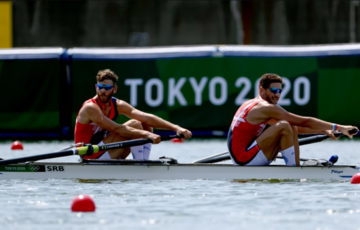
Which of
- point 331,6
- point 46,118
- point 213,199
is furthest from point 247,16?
point 213,199

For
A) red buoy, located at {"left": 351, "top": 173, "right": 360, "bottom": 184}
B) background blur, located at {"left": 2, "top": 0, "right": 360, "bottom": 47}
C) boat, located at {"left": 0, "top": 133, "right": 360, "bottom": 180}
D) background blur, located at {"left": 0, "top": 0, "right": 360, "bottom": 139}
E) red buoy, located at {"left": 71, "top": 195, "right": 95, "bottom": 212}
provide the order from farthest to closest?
1. background blur, located at {"left": 2, "top": 0, "right": 360, "bottom": 47}
2. background blur, located at {"left": 0, "top": 0, "right": 360, "bottom": 139}
3. boat, located at {"left": 0, "top": 133, "right": 360, "bottom": 180}
4. red buoy, located at {"left": 351, "top": 173, "right": 360, "bottom": 184}
5. red buoy, located at {"left": 71, "top": 195, "right": 95, "bottom": 212}

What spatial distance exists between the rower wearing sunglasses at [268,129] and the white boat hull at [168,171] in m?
0.21

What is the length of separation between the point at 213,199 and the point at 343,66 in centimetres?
977

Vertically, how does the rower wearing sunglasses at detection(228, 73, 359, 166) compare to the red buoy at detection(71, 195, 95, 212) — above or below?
above

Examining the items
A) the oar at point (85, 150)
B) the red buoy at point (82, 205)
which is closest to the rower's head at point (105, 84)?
the oar at point (85, 150)

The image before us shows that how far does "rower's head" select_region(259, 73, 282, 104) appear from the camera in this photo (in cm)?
977

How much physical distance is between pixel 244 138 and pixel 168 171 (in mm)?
1026

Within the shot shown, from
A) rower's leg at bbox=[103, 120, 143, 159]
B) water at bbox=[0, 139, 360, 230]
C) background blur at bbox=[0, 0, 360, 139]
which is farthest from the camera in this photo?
background blur at bbox=[0, 0, 360, 139]

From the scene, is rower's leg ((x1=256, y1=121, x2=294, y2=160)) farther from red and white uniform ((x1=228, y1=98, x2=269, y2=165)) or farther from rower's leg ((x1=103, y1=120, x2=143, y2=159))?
rower's leg ((x1=103, y1=120, x2=143, y2=159))

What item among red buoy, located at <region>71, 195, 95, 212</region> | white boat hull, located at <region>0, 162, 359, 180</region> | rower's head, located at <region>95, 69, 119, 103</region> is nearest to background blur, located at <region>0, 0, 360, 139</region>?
rower's head, located at <region>95, 69, 119, 103</region>

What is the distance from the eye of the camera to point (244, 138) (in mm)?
10047

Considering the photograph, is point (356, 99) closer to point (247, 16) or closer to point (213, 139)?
point (213, 139)

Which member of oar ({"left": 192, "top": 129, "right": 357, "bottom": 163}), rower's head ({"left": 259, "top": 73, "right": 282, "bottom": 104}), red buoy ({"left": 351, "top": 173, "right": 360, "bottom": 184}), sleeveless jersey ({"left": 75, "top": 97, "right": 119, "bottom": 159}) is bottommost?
red buoy ({"left": 351, "top": 173, "right": 360, "bottom": 184})

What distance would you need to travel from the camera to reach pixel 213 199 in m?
8.41
